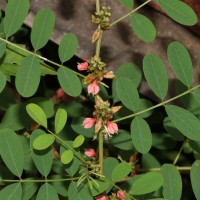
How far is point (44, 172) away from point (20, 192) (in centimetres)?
A: 9

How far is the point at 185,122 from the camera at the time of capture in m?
1.62

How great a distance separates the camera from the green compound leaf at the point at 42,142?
1481mm

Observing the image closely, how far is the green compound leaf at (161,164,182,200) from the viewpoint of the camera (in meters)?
1.64

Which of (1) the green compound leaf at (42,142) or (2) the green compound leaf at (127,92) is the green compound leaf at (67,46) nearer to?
(2) the green compound leaf at (127,92)

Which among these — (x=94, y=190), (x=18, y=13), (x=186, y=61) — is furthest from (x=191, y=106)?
(x=18, y=13)

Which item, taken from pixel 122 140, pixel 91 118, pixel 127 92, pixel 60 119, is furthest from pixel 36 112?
pixel 122 140

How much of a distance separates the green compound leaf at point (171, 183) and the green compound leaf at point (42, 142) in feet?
1.19

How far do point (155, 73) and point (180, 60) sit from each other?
88 mm

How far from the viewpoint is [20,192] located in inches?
59.8

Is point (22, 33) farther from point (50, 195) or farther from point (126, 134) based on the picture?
point (50, 195)

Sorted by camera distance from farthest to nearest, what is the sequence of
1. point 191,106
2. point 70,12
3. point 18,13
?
1. point 70,12
2. point 191,106
3. point 18,13

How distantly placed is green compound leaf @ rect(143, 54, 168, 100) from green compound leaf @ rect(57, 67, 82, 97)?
201 mm

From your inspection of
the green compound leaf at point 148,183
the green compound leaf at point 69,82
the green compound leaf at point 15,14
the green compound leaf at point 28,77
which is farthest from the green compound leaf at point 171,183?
the green compound leaf at point 15,14

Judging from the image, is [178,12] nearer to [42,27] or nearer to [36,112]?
[42,27]
